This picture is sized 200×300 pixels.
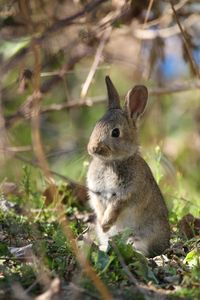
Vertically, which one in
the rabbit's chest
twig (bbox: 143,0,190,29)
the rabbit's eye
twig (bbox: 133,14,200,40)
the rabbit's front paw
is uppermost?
twig (bbox: 143,0,190,29)

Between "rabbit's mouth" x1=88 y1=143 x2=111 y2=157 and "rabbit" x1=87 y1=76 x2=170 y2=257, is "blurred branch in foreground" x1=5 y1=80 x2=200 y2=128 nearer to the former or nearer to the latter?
"rabbit" x1=87 y1=76 x2=170 y2=257

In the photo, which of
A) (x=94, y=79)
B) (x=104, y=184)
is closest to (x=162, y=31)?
(x=94, y=79)

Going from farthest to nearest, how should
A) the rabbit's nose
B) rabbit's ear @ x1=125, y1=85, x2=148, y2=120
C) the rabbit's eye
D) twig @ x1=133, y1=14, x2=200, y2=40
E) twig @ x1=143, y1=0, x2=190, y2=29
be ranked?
twig @ x1=133, y1=14, x2=200, y2=40 < twig @ x1=143, y1=0, x2=190, y2=29 < rabbit's ear @ x1=125, y1=85, x2=148, y2=120 < the rabbit's eye < the rabbit's nose

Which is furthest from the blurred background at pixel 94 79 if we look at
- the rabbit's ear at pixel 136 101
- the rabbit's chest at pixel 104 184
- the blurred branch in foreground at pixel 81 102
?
the rabbit's chest at pixel 104 184

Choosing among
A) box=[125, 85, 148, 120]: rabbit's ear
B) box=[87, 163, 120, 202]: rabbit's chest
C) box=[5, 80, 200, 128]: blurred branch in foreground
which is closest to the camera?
box=[87, 163, 120, 202]: rabbit's chest

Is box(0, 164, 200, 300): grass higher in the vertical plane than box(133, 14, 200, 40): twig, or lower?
lower

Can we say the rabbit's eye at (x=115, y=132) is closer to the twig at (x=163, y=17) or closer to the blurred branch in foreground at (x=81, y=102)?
the blurred branch in foreground at (x=81, y=102)

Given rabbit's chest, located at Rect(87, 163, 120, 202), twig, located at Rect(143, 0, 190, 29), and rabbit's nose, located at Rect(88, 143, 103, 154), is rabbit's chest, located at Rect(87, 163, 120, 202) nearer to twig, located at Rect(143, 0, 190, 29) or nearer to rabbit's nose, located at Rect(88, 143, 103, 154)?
rabbit's nose, located at Rect(88, 143, 103, 154)

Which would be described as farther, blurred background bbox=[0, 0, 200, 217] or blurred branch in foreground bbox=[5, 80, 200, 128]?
blurred branch in foreground bbox=[5, 80, 200, 128]

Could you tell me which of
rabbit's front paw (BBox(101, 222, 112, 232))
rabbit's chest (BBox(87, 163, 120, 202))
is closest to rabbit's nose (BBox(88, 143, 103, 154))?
rabbit's chest (BBox(87, 163, 120, 202))
